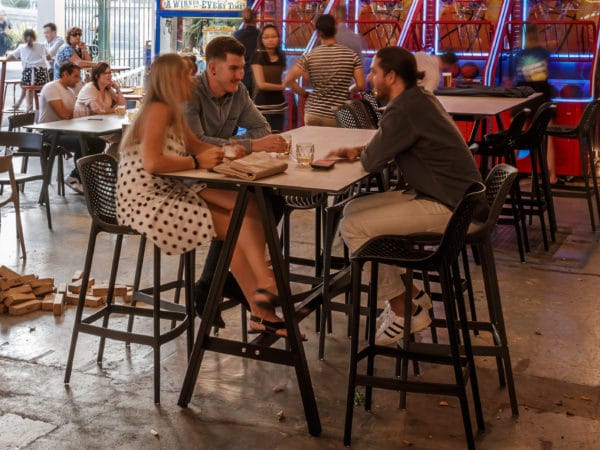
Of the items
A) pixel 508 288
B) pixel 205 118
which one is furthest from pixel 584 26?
pixel 205 118

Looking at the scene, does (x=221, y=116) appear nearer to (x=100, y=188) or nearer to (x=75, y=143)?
(x=100, y=188)

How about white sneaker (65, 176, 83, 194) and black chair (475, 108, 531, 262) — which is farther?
white sneaker (65, 176, 83, 194)

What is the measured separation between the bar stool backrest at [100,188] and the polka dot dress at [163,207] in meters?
0.19

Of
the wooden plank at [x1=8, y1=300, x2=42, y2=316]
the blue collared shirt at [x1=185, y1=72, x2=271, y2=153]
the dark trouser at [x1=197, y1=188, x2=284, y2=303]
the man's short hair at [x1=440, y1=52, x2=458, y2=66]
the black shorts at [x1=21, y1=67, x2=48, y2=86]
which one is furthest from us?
the black shorts at [x1=21, y1=67, x2=48, y2=86]

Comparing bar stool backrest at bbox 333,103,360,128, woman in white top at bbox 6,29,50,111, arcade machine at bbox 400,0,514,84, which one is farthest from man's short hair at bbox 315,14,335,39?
woman in white top at bbox 6,29,50,111

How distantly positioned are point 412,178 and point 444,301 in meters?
0.72

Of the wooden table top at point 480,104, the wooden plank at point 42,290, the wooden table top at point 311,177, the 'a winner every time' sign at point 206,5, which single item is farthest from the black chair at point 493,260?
the 'a winner every time' sign at point 206,5

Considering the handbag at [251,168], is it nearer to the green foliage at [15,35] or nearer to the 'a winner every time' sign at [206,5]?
the 'a winner every time' sign at [206,5]

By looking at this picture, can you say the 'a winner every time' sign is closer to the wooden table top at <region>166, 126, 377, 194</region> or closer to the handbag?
the wooden table top at <region>166, 126, 377, 194</region>

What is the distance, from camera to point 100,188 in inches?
173

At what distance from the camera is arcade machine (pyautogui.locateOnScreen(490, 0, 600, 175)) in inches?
379

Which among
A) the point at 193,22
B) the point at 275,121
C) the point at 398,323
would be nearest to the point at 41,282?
the point at 398,323

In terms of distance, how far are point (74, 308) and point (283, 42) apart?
6530mm

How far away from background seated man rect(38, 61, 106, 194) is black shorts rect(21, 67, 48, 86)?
189 inches
